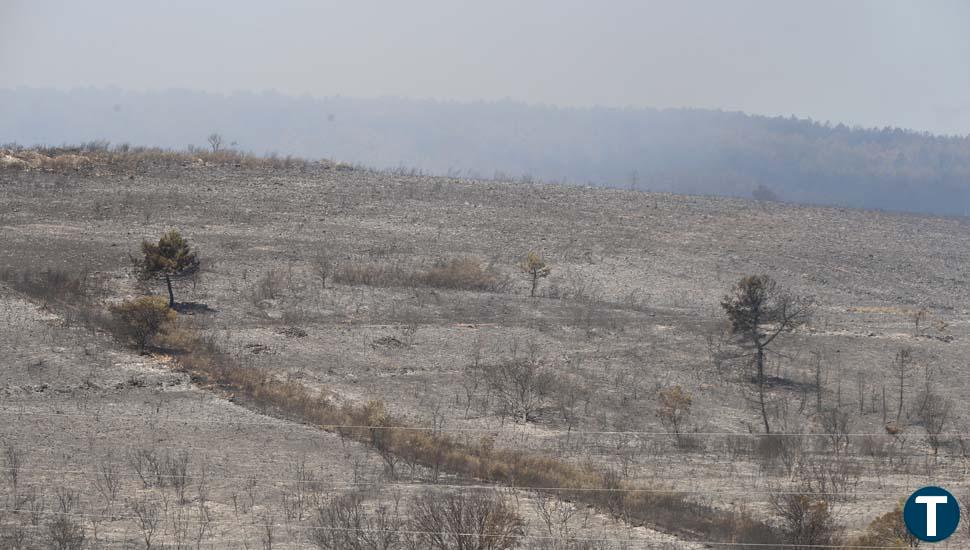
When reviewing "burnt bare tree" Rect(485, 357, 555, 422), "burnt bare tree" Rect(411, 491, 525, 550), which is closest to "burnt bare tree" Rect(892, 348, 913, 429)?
"burnt bare tree" Rect(485, 357, 555, 422)

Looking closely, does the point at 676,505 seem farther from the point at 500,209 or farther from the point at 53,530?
the point at 500,209

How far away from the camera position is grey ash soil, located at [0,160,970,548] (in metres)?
17.5

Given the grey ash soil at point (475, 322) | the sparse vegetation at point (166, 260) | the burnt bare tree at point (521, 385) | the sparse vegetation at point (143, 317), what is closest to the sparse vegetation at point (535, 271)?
the grey ash soil at point (475, 322)

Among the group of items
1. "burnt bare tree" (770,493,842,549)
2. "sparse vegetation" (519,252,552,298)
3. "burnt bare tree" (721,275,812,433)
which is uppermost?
"sparse vegetation" (519,252,552,298)

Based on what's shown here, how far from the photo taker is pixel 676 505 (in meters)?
15.2

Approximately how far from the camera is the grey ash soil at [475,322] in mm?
17484

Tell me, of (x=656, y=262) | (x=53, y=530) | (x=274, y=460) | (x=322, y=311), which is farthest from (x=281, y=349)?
(x=656, y=262)

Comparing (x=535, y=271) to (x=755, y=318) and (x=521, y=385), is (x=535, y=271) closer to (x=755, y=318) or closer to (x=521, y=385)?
(x=755, y=318)

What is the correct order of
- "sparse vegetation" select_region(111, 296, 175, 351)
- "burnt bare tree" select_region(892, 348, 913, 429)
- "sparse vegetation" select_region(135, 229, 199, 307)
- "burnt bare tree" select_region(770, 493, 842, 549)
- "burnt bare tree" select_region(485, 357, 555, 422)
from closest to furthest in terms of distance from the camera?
"burnt bare tree" select_region(770, 493, 842, 549)
"burnt bare tree" select_region(485, 357, 555, 422)
"sparse vegetation" select_region(111, 296, 175, 351)
"burnt bare tree" select_region(892, 348, 913, 429)
"sparse vegetation" select_region(135, 229, 199, 307)

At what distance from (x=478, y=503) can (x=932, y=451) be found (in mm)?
10902

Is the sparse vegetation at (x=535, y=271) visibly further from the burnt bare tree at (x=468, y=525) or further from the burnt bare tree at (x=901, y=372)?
the burnt bare tree at (x=468, y=525)

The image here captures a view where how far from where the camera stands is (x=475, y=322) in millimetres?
27891

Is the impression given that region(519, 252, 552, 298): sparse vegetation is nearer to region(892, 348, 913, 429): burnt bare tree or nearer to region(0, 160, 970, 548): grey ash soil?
region(0, 160, 970, 548): grey ash soil

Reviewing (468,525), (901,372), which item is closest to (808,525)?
(468,525)
